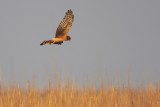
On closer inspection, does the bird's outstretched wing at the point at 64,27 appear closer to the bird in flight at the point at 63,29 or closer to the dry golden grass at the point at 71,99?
the bird in flight at the point at 63,29

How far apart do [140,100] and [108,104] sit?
74 centimetres

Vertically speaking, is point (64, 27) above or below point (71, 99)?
above

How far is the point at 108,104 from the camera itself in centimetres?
371

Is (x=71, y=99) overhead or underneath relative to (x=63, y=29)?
underneath

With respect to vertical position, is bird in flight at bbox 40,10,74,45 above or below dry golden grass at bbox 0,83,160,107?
above

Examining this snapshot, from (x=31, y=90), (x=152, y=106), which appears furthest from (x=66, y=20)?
(x=152, y=106)

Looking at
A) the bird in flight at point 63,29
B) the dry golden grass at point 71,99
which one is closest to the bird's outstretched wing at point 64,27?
the bird in flight at point 63,29

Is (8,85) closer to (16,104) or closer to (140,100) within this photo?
(16,104)

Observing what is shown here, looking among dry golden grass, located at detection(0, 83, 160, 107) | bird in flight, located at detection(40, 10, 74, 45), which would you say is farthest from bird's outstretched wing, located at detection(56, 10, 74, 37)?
dry golden grass, located at detection(0, 83, 160, 107)

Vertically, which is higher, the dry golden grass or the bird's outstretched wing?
the bird's outstretched wing

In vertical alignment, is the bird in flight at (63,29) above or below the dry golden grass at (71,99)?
above

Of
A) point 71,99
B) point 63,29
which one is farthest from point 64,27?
point 71,99

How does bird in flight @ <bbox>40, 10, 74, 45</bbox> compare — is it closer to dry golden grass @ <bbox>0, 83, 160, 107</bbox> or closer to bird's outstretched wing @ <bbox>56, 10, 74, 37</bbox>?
bird's outstretched wing @ <bbox>56, 10, 74, 37</bbox>

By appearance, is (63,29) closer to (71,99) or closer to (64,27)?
(64,27)
